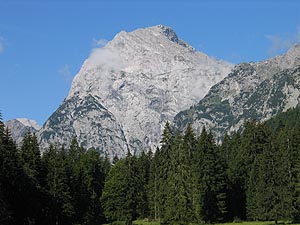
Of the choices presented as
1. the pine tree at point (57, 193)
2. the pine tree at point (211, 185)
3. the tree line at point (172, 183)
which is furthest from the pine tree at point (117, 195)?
the pine tree at point (211, 185)

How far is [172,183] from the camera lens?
3398 inches

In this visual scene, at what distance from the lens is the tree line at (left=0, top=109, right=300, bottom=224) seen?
78938mm

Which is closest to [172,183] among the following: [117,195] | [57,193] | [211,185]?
[211,185]

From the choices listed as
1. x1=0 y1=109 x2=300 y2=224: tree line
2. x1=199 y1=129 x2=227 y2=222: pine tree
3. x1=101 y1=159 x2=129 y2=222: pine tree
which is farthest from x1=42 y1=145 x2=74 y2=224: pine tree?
x1=199 y1=129 x2=227 y2=222: pine tree

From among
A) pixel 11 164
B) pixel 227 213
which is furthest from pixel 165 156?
pixel 11 164

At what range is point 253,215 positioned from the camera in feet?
342

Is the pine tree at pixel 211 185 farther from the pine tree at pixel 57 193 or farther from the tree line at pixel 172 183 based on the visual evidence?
the pine tree at pixel 57 193

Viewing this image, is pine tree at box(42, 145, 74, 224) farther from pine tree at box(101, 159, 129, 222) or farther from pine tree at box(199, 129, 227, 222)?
pine tree at box(199, 129, 227, 222)

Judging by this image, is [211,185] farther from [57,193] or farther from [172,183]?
[57,193]

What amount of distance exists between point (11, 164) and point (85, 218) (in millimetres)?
43455

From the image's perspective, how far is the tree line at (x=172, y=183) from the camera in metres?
78.9

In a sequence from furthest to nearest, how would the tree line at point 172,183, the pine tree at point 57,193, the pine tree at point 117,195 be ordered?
the pine tree at point 117,195, the pine tree at point 57,193, the tree line at point 172,183

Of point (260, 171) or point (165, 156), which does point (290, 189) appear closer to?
point (260, 171)

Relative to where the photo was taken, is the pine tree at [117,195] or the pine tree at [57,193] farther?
the pine tree at [117,195]
